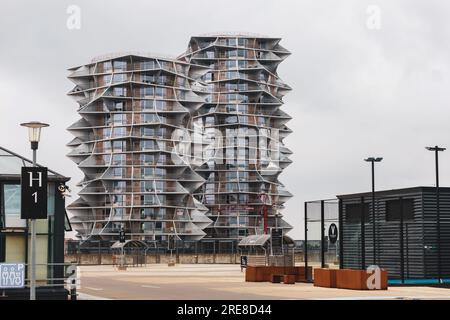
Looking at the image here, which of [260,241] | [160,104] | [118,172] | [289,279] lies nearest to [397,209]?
[289,279]

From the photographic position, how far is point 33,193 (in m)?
25.0

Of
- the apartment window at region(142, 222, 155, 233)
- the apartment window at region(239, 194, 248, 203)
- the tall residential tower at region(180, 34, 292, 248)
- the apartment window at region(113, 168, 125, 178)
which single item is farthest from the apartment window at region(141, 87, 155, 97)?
the apartment window at region(239, 194, 248, 203)

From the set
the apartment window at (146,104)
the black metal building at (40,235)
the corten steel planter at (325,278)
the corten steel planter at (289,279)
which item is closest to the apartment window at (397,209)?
the corten steel planter at (289,279)

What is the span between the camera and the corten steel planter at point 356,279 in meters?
40.1

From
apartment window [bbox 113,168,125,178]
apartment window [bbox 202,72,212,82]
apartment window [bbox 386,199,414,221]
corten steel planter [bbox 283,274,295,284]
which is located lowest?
corten steel planter [bbox 283,274,295,284]

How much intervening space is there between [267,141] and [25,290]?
135710mm

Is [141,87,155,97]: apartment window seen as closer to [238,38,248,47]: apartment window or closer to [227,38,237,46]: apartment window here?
[227,38,237,46]: apartment window

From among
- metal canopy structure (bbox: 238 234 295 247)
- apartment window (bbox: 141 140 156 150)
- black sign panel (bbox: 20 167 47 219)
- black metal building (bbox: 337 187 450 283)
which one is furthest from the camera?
apartment window (bbox: 141 140 156 150)

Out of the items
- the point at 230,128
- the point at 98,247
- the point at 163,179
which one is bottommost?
the point at 98,247

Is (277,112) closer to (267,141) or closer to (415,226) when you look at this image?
(267,141)

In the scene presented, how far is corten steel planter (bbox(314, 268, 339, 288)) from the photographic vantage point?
4234 centimetres

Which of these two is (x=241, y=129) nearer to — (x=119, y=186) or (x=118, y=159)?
(x=118, y=159)

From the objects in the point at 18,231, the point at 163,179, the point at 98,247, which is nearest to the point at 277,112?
the point at 163,179
